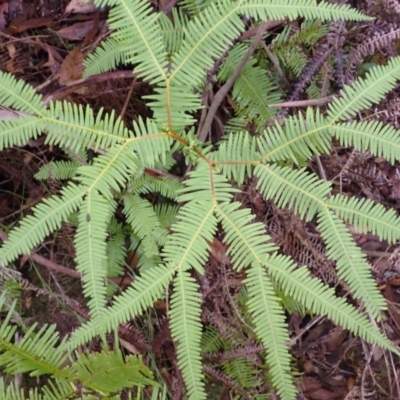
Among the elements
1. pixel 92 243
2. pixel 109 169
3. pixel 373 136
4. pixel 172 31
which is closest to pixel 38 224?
pixel 92 243

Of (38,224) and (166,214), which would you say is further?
(166,214)

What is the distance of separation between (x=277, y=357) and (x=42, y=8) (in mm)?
2220

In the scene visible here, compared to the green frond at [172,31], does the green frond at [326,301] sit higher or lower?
lower

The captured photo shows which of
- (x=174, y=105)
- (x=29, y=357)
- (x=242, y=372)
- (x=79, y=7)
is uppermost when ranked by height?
(x=79, y=7)

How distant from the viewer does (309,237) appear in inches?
93.5

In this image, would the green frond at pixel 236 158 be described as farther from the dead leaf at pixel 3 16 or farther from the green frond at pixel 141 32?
the dead leaf at pixel 3 16

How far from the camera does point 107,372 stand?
190cm

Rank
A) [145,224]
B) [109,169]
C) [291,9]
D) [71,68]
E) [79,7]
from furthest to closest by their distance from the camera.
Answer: [79,7]
[71,68]
[145,224]
[109,169]
[291,9]

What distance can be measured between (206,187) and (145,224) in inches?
20.7

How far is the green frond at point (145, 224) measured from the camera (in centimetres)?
228

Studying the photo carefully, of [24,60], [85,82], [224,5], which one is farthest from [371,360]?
Result: [24,60]

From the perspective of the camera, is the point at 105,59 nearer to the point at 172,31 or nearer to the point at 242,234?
the point at 172,31

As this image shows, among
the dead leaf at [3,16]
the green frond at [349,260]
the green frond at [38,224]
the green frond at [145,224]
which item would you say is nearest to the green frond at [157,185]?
the green frond at [145,224]

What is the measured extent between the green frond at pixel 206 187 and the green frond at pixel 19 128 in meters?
0.60
